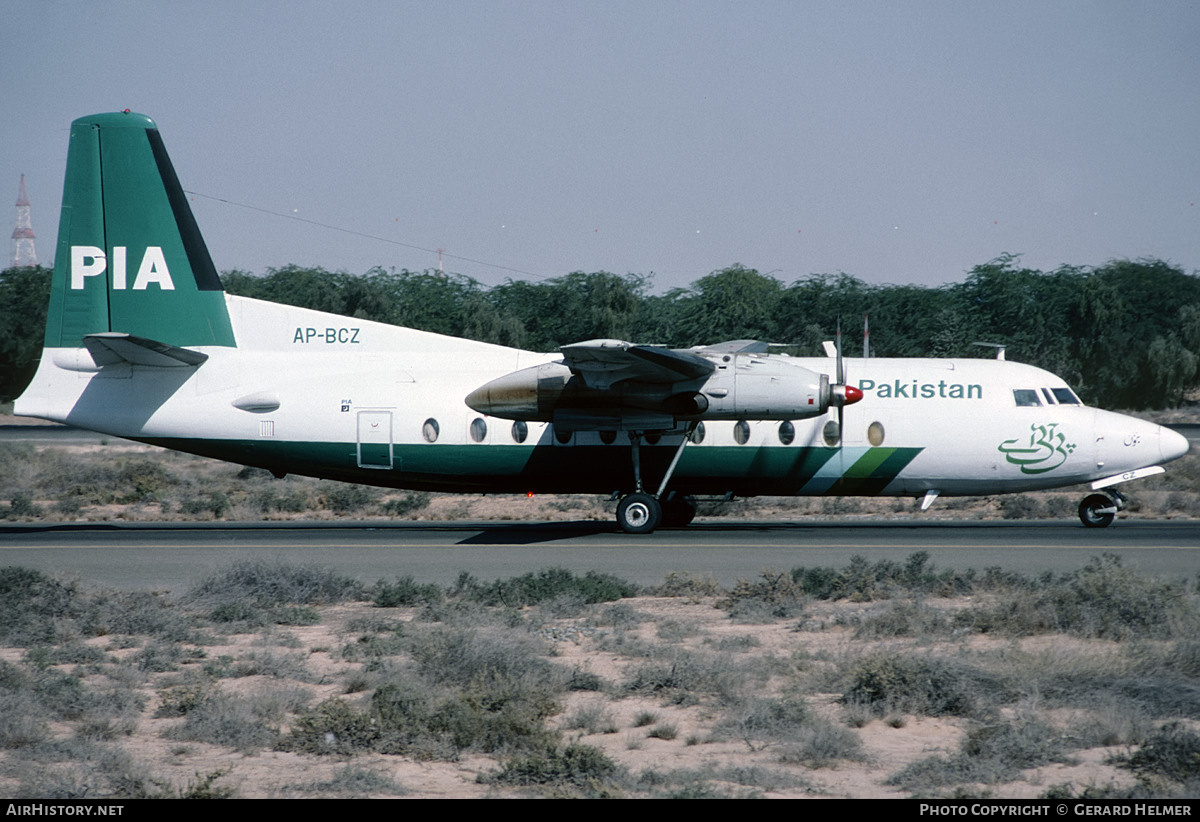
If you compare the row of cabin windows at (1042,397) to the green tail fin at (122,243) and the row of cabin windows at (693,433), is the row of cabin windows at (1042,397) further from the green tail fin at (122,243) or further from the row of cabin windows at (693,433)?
the green tail fin at (122,243)

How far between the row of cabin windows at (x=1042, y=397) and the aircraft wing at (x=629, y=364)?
6194 mm

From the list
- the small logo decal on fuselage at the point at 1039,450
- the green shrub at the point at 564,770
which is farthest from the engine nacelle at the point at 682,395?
the green shrub at the point at 564,770

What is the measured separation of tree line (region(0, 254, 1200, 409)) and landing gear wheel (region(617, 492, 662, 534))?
3314 centimetres

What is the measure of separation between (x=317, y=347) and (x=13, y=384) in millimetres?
57703

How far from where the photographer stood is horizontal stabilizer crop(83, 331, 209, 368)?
1981 cm

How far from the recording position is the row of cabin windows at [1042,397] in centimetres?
2117

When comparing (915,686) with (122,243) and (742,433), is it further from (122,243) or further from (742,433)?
(122,243)

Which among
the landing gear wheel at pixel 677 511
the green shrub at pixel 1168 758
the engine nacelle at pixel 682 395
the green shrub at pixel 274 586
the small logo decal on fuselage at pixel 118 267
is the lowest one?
the green shrub at pixel 1168 758

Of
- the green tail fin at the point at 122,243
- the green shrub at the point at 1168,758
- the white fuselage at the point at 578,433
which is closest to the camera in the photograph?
the green shrub at the point at 1168,758

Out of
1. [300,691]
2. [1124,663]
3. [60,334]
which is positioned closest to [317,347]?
[60,334]

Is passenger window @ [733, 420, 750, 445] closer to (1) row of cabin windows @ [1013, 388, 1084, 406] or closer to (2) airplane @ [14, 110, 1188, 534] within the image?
(2) airplane @ [14, 110, 1188, 534]

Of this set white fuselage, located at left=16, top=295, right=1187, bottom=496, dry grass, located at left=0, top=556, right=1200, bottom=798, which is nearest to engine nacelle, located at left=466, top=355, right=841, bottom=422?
white fuselage, located at left=16, top=295, right=1187, bottom=496

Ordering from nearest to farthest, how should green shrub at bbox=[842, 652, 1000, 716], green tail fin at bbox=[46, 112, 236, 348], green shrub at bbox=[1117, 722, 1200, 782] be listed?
green shrub at bbox=[1117, 722, 1200, 782] < green shrub at bbox=[842, 652, 1000, 716] < green tail fin at bbox=[46, 112, 236, 348]
